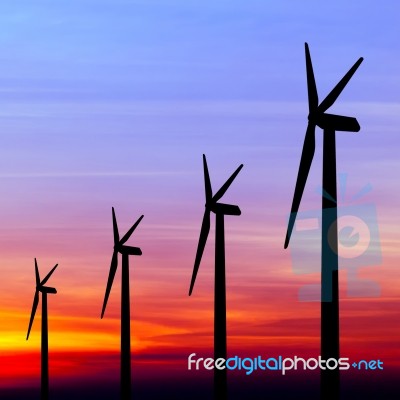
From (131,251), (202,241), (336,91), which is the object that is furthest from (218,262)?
(131,251)

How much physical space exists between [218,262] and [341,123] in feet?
46.0

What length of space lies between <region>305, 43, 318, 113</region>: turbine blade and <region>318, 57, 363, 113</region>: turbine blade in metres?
0.45

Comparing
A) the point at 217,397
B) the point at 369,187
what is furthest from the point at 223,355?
the point at 369,187

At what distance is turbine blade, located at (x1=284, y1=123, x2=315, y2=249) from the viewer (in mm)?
56375

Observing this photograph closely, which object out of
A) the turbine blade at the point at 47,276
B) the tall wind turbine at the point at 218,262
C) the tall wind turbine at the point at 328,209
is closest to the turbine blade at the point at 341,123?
the tall wind turbine at the point at 328,209

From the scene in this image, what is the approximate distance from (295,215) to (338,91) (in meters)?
7.64

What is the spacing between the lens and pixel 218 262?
226ft

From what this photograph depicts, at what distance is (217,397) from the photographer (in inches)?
2618

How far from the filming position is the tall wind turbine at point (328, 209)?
2060 inches

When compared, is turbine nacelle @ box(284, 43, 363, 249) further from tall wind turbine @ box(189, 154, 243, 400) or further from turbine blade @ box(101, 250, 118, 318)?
turbine blade @ box(101, 250, 118, 318)

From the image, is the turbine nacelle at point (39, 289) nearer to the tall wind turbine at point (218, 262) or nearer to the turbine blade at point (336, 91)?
the tall wind turbine at point (218, 262)

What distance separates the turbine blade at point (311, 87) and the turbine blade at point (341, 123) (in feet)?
7.19

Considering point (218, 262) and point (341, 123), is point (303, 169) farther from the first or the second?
point (218, 262)

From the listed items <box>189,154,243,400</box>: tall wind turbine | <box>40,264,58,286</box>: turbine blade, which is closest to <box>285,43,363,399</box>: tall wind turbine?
<box>189,154,243,400</box>: tall wind turbine
